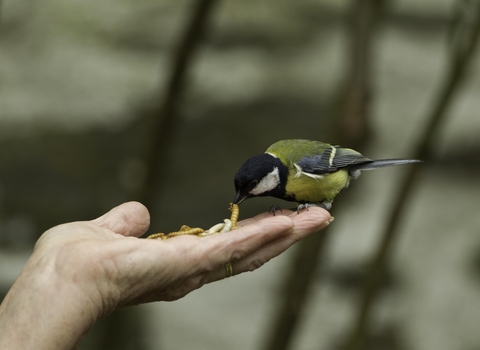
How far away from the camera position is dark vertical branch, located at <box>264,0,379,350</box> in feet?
6.92

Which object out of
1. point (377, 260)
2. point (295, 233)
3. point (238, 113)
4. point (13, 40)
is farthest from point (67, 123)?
point (295, 233)

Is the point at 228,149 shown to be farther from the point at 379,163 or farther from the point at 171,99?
the point at 379,163

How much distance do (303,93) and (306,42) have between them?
583 mm

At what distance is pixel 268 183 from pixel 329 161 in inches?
10.5

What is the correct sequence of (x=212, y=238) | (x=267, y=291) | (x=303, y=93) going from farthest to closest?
(x=303, y=93) → (x=267, y=291) → (x=212, y=238)

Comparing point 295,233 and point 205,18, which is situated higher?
point 205,18

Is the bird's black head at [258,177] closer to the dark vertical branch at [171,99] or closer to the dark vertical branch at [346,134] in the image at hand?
the dark vertical branch at [346,134]

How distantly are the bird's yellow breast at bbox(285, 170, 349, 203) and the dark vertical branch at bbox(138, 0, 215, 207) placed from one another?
0.85 m

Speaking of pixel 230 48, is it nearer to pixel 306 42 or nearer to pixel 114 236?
pixel 306 42

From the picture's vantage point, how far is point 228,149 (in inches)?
178

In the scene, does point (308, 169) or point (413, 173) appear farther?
point (413, 173)

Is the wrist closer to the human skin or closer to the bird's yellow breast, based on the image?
the human skin

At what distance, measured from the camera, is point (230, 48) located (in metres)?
4.98

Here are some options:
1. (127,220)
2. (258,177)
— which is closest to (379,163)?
(258,177)
